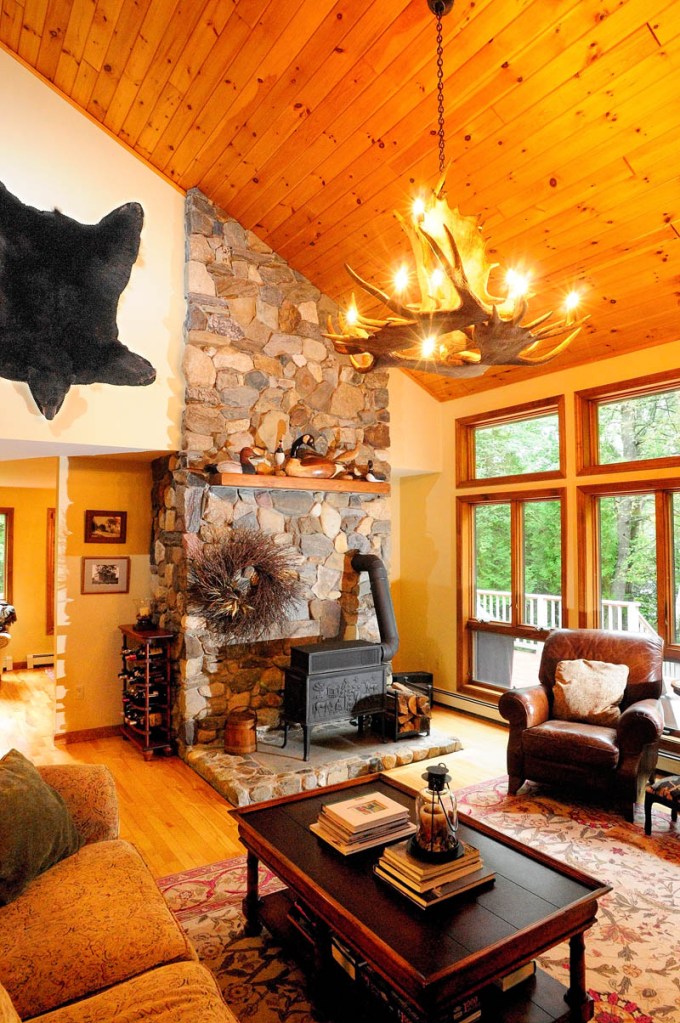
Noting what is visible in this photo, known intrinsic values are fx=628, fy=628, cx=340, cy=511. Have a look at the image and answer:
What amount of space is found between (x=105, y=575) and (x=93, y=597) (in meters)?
0.20

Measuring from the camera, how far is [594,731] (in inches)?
150

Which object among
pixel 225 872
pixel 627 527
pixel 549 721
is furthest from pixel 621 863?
pixel 627 527

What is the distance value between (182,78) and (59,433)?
7.86ft

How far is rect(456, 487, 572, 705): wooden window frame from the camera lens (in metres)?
5.19

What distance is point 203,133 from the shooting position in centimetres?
423

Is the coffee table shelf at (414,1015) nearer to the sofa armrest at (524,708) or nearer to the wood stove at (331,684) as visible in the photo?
the sofa armrest at (524,708)

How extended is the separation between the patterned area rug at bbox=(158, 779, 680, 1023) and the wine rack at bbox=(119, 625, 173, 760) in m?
1.81

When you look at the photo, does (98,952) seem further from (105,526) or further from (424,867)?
(105,526)

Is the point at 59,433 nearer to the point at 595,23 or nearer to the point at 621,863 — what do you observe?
the point at 595,23

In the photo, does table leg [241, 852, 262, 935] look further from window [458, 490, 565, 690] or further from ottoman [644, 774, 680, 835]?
window [458, 490, 565, 690]

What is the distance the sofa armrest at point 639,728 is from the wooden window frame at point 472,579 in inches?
54.8

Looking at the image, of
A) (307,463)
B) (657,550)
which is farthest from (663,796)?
(307,463)

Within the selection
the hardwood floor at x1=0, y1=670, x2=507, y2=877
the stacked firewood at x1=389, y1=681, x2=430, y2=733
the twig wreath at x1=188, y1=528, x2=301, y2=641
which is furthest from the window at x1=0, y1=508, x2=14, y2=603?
the stacked firewood at x1=389, y1=681, x2=430, y2=733

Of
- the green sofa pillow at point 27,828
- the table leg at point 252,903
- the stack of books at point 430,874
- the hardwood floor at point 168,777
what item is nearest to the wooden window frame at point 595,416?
the hardwood floor at point 168,777
